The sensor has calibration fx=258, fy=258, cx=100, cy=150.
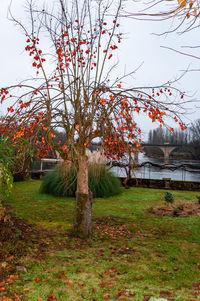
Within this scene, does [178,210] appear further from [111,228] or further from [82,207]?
[82,207]

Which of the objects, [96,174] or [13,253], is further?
[96,174]

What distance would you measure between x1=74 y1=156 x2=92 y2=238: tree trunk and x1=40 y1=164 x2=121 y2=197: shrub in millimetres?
3877

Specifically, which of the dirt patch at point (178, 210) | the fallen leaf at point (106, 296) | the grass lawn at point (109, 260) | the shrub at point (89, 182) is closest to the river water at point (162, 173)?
the shrub at point (89, 182)

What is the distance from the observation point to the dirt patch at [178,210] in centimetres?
687

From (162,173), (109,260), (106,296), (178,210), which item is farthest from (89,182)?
(162,173)

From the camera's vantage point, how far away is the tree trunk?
15.7 feet

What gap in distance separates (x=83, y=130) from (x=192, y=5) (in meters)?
3.15

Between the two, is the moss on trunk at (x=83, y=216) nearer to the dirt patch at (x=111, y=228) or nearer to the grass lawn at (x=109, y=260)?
the grass lawn at (x=109, y=260)

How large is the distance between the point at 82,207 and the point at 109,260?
1.20m

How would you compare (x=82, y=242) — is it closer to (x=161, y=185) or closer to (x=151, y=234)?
(x=151, y=234)

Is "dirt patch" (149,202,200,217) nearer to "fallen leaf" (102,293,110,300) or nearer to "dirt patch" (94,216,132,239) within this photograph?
"dirt patch" (94,216,132,239)

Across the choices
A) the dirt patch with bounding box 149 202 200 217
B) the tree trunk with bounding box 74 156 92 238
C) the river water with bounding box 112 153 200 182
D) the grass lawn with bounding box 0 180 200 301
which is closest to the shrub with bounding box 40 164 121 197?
the river water with bounding box 112 153 200 182

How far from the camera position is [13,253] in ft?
11.9

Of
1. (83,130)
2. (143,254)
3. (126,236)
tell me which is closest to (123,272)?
(143,254)
